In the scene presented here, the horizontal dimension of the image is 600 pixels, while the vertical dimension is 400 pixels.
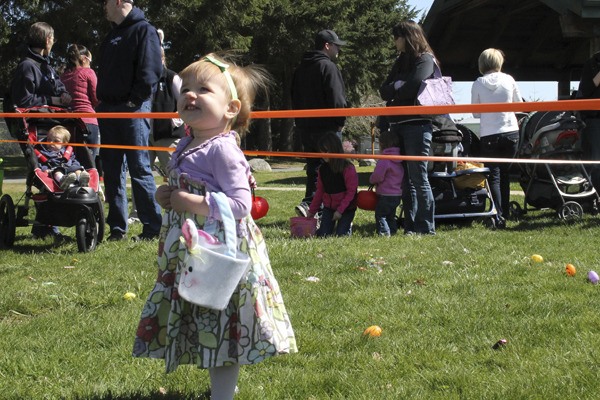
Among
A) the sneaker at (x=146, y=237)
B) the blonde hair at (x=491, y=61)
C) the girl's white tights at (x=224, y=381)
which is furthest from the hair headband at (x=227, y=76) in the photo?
the blonde hair at (x=491, y=61)

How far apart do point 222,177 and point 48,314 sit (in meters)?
2.21

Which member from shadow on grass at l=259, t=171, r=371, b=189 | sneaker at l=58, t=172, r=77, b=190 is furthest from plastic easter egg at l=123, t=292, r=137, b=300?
shadow on grass at l=259, t=171, r=371, b=189

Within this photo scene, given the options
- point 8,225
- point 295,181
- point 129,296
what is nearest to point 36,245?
point 8,225

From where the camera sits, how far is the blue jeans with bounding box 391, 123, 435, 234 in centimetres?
820

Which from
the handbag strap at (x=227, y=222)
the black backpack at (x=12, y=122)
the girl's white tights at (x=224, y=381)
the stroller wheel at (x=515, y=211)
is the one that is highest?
the handbag strap at (x=227, y=222)

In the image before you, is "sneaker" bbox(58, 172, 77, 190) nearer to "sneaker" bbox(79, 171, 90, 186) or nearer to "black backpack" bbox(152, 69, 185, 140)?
"sneaker" bbox(79, 171, 90, 186)

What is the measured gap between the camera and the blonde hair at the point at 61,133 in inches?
310

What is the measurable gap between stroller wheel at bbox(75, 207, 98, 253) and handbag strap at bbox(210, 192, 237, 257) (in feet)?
14.0

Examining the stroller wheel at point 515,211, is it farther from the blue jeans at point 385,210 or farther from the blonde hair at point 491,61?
the blue jeans at point 385,210

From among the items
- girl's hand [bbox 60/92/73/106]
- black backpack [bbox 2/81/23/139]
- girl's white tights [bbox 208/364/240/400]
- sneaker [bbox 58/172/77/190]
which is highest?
girl's hand [bbox 60/92/73/106]

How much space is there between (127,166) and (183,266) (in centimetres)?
497

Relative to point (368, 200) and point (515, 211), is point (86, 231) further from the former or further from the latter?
point (515, 211)

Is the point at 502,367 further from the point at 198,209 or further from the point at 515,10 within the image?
the point at 515,10

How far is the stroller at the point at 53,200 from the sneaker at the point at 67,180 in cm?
4
